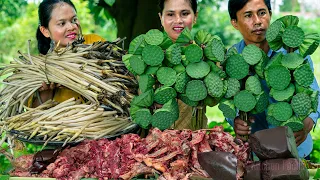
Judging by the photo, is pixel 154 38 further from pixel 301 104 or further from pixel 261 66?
pixel 301 104

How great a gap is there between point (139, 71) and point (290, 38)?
28.9 inches

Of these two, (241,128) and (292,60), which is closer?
(292,60)

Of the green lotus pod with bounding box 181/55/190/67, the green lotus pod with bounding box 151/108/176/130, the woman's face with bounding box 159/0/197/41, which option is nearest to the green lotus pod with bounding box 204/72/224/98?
the green lotus pod with bounding box 181/55/190/67

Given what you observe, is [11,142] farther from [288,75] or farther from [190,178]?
[288,75]

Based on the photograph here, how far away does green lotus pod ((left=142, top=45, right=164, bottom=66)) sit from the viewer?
7.93ft

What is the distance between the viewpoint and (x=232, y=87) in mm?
2430

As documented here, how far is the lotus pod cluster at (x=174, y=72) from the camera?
7.86ft

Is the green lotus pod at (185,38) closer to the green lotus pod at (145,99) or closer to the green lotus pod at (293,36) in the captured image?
the green lotus pod at (145,99)

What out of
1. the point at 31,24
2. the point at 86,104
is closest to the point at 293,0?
the point at 31,24

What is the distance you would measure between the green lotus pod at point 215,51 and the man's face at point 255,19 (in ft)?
2.20

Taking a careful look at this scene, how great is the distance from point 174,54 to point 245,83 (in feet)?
1.23

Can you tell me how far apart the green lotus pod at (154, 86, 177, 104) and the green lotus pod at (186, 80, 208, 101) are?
0.29ft

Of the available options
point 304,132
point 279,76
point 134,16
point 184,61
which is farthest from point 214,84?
point 134,16

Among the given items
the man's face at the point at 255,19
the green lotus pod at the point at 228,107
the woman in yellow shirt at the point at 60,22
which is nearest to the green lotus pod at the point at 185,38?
the green lotus pod at the point at 228,107
